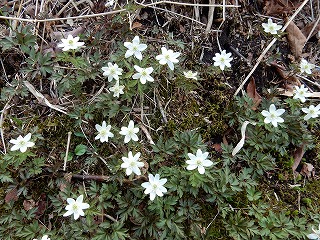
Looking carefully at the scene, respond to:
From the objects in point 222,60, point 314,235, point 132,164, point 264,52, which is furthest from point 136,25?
point 314,235

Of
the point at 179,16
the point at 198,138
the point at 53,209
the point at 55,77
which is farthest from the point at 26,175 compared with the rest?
the point at 179,16

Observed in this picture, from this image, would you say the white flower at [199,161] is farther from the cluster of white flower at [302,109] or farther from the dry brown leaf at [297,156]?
the dry brown leaf at [297,156]

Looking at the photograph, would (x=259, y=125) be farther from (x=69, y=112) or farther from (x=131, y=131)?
(x=69, y=112)

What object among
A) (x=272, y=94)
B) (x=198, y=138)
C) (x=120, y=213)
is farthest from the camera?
(x=272, y=94)

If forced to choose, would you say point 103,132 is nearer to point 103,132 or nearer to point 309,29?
point 103,132

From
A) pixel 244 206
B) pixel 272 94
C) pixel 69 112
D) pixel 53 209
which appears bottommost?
pixel 53 209

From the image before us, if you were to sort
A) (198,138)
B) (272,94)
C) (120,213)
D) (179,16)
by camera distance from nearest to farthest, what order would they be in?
1. (120,213)
2. (198,138)
3. (272,94)
4. (179,16)

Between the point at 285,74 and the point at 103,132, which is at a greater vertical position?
the point at 285,74

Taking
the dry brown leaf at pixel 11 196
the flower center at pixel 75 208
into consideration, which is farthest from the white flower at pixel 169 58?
the dry brown leaf at pixel 11 196
